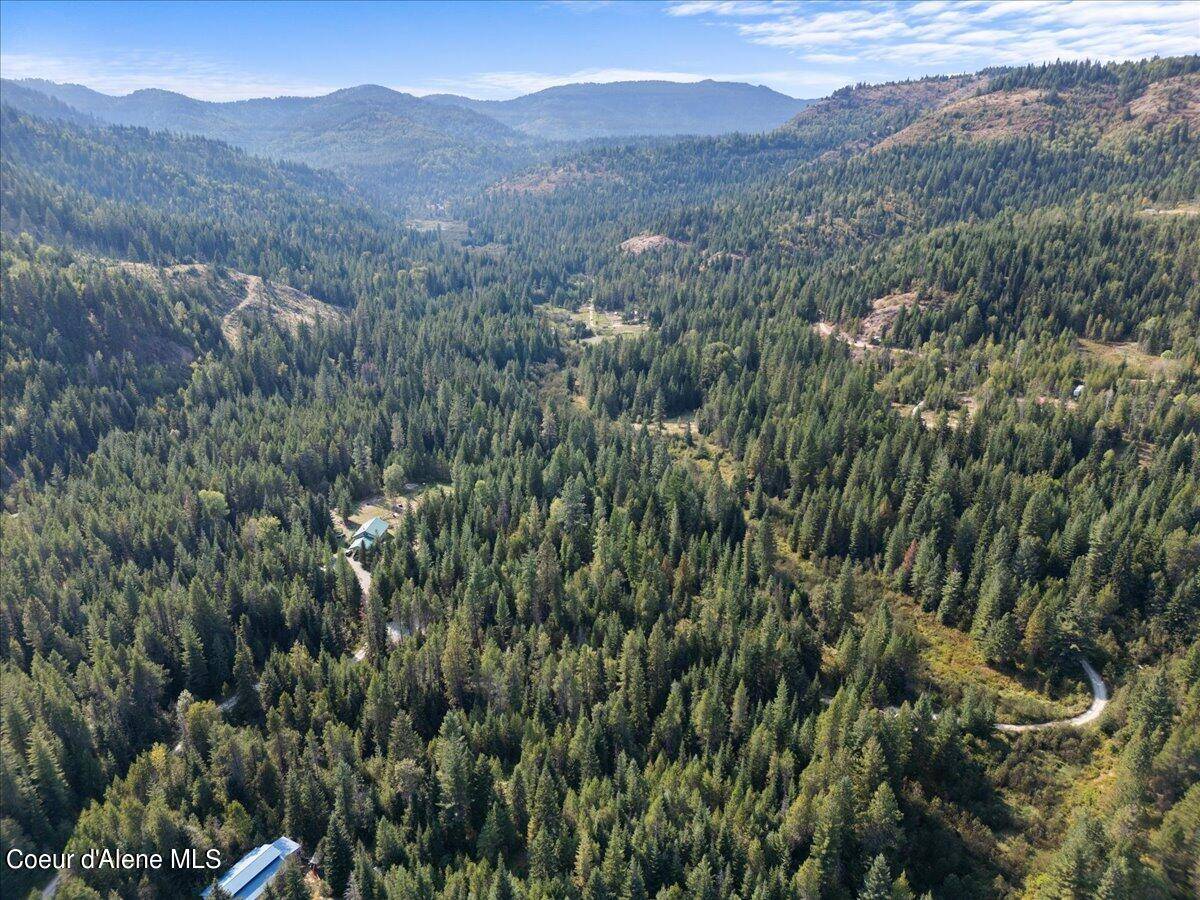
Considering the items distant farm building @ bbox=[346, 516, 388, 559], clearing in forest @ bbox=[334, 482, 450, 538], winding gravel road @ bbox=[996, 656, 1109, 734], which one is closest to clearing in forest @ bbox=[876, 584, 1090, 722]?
winding gravel road @ bbox=[996, 656, 1109, 734]

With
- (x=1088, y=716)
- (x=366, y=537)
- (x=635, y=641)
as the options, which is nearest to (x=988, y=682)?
(x=1088, y=716)

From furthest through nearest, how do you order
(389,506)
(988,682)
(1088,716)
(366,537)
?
(389,506), (366,537), (988,682), (1088,716)

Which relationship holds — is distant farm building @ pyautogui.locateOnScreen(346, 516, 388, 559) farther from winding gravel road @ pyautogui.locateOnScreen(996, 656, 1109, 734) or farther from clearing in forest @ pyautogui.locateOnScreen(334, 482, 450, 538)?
winding gravel road @ pyautogui.locateOnScreen(996, 656, 1109, 734)

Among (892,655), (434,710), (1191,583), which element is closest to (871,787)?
(892,655)

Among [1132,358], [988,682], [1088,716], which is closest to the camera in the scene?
[1088,716]

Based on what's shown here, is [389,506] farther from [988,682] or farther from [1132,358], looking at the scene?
[1132,358]

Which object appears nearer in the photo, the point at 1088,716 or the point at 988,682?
the point at 1088,716
